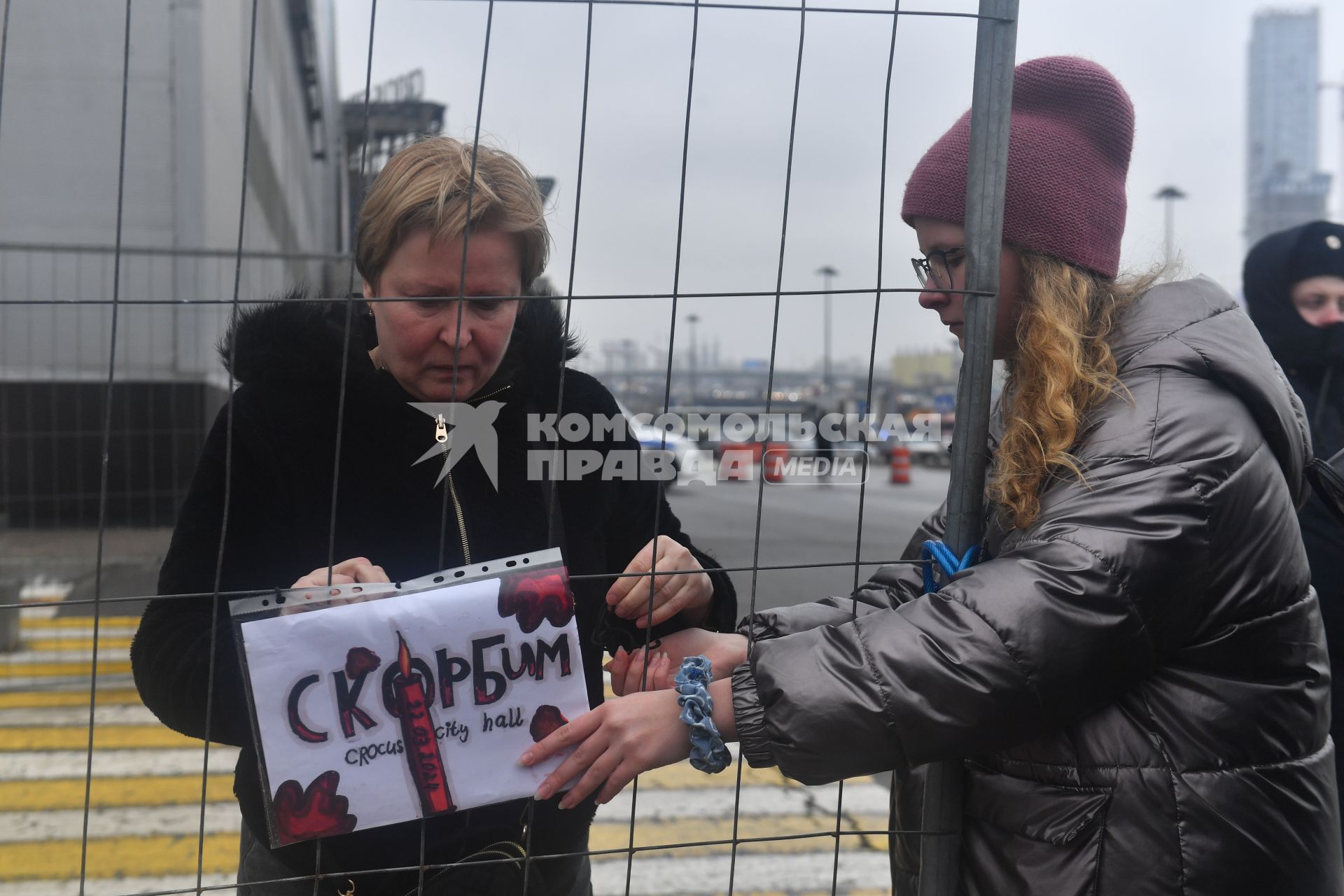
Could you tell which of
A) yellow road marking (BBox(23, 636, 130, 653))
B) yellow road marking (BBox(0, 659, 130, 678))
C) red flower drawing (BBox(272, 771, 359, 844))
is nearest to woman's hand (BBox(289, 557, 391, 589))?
red flower drawing (BBox(272, 771, 359, 844))

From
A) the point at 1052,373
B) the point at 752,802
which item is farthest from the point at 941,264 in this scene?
the point at 752,802

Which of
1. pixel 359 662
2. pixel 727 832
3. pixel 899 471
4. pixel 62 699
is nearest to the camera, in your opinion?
pixel 359 662

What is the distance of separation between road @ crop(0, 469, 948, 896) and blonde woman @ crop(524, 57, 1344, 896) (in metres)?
0.96

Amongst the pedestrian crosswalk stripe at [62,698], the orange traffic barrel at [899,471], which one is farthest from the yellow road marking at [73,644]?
the orange traffic barrel at [899,471]

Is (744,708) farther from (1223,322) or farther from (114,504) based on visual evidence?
(114,504)

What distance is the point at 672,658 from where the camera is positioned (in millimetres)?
1516

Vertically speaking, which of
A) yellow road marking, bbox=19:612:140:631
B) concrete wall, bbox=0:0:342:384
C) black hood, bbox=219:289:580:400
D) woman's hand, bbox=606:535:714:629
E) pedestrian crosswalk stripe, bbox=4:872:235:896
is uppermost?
concrete wall, bbox=0:0:342:384

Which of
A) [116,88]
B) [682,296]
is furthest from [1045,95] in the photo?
[116,88]

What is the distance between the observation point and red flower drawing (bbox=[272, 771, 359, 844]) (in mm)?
1241

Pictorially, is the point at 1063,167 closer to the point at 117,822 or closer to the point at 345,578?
the point at 345,578

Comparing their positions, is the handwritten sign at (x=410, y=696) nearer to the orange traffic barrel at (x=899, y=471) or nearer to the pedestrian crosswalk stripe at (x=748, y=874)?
the pedestrian crosswalk stripe at (x=748, y=874)

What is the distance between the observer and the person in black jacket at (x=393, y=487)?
56.0 inches

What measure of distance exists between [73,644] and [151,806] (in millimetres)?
2849

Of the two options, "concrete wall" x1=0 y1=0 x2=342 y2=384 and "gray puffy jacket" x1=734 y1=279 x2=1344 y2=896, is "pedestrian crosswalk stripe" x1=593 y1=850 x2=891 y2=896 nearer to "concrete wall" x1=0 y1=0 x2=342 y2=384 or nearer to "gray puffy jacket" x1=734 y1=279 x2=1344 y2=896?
"gray puffy jacket" x1=734 y1=279 x2=1344 y2=896
